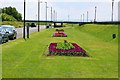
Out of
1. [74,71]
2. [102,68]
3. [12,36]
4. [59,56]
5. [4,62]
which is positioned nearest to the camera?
[74,71]

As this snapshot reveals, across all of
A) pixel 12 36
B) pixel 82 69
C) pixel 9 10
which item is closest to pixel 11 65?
pixel 82 69

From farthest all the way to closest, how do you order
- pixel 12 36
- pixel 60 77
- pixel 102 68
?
pixel 12 36
pixel 102 68
pixel 60 77

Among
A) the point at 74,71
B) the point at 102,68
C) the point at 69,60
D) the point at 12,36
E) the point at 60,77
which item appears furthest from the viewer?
the point at 12,36

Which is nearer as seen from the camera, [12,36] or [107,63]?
[107,63]

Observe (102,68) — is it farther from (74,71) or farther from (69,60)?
(69,60)

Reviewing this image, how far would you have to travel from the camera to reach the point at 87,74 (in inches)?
523

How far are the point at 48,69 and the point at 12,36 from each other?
79.9ft

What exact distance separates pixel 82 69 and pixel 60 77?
88.7 inches

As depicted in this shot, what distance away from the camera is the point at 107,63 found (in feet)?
55.3

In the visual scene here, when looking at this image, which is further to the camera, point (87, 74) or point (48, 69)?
point (48, 69)

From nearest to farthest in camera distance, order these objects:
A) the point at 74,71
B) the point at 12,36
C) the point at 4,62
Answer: the point at 74,71, the point at 4,62, the point at 12,36

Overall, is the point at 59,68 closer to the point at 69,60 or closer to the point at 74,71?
the point at 74,71

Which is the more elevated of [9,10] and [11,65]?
[9,10]

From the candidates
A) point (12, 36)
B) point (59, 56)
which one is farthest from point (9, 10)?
point (59, 56)
